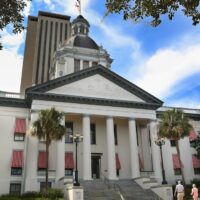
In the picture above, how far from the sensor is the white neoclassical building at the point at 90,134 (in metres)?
31.7

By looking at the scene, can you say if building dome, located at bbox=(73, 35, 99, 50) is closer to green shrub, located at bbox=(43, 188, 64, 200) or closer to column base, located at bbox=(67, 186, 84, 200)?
green shrub, located at bbox=(43, 188, 64, 200)

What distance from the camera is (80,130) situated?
120ft

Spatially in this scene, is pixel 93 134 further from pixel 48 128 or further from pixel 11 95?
pixel 11 95

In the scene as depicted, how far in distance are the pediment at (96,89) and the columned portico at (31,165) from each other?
6.08m

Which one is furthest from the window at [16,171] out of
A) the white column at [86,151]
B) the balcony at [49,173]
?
the white column at [86,151]

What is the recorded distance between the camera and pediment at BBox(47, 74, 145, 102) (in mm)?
34656

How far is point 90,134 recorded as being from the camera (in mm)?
36312

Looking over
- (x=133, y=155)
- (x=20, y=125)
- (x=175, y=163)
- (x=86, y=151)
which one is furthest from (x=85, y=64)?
(x=175, y=163)

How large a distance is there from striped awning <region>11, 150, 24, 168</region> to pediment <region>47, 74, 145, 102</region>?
7.49 m

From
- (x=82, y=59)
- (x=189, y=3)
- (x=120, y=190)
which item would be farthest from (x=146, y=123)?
(x=189, y=3)

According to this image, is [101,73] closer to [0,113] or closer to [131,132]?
[131,132]

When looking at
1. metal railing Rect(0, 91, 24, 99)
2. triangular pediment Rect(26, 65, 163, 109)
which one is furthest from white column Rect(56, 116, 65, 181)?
metal railing Rect(0, 91, 24, 99)

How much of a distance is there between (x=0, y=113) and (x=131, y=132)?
15.0 meters

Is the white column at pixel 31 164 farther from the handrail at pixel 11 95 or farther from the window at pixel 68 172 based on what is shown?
the handrail at pixel 11 95
